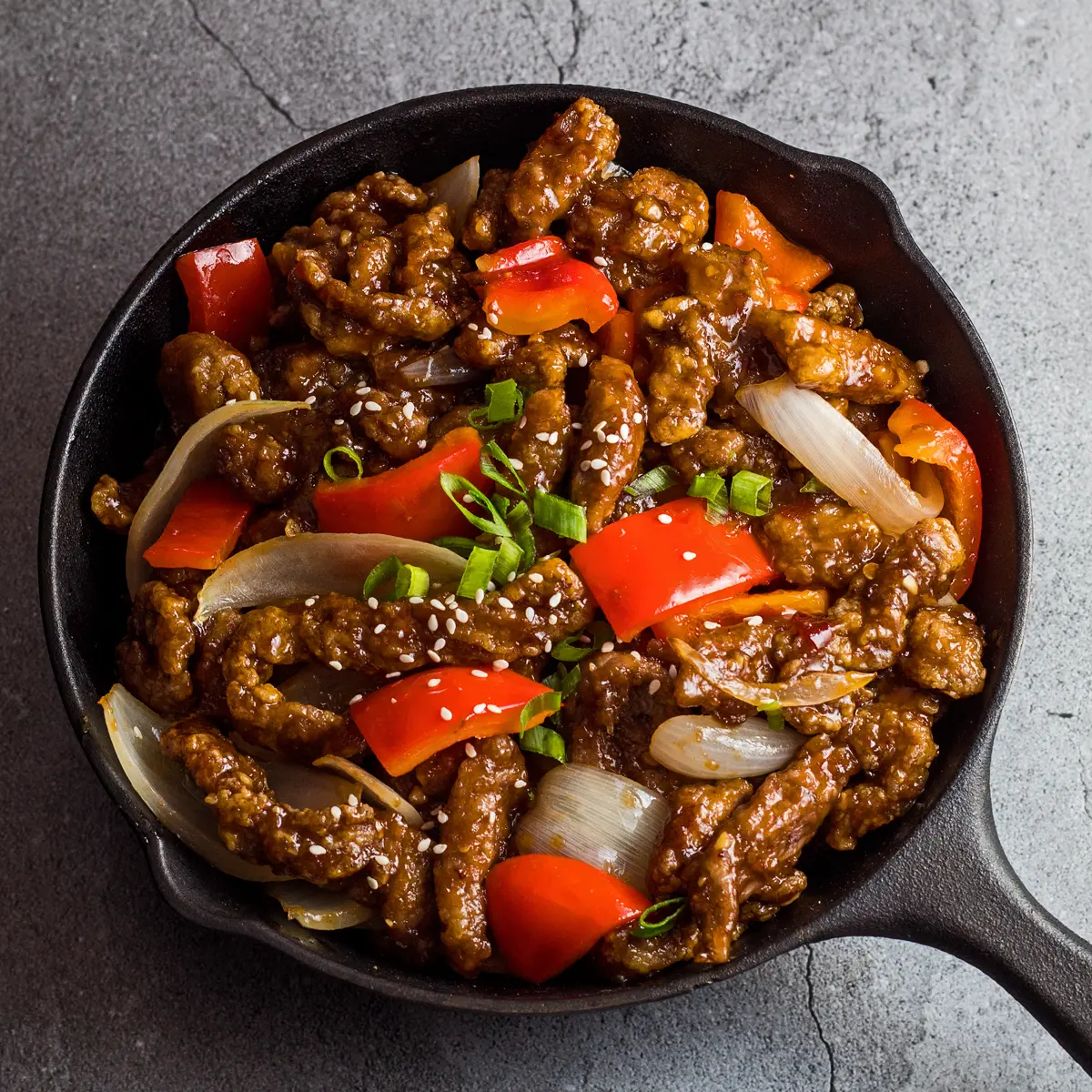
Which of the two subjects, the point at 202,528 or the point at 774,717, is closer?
the point at 774,717

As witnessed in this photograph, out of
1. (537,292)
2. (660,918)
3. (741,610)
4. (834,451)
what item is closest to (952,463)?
(834,451)

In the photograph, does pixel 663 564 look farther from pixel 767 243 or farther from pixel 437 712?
pixel 767 243

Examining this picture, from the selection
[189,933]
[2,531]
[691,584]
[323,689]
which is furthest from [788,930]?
[2,531]

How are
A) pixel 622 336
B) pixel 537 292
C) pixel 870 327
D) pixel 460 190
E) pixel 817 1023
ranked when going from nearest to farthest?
pixel 537 292
pixel 622 336
pixel 460 190
pixel 870 327
pixel 817 1023

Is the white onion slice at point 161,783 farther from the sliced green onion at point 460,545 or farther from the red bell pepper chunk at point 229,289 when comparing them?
the red bell pepper chunk at point 229,289

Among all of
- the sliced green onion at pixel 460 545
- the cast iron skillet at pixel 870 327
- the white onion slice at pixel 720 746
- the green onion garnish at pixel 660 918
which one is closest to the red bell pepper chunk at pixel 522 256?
the cast iron skillet at pixel 870 327

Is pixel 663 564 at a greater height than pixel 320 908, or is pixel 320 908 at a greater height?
pixel 663 564

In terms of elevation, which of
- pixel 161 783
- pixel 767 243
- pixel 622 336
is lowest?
pixel 161 783
